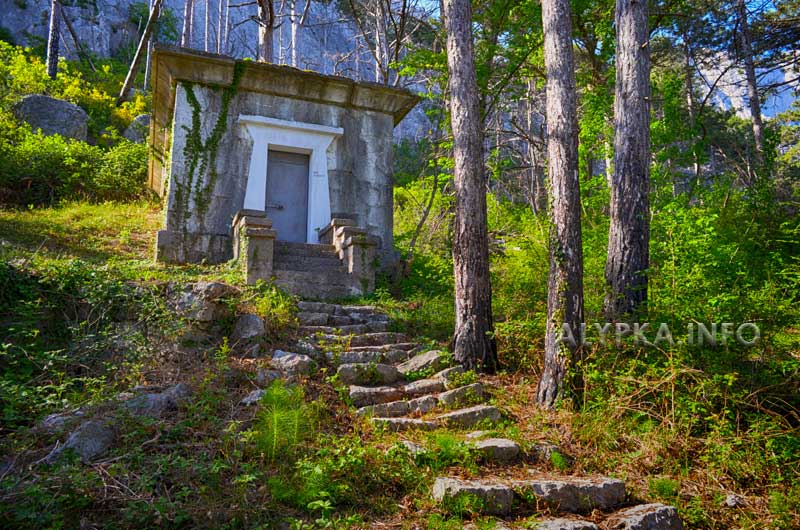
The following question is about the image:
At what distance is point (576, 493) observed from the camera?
432 cm

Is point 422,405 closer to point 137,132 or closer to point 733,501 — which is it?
point 733,501

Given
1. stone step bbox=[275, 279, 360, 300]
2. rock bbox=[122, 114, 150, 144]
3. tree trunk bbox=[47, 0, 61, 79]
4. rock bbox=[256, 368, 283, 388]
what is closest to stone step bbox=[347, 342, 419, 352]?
rock bbox=[256, 368, 283, 388]

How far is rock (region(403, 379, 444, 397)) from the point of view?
622 centimetres

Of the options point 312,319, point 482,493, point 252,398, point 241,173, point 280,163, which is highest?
point 280,163

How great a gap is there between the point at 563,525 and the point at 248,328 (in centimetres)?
424

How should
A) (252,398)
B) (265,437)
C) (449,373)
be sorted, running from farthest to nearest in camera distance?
(449,373) → (252,398) → (265,437)

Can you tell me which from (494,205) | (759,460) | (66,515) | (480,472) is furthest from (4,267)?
(494,205)

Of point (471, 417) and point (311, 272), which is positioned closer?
point (471, 417)

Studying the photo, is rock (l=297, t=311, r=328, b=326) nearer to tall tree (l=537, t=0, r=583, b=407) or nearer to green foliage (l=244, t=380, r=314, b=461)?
green foliage (l=244, t=380, r=314, b=461)

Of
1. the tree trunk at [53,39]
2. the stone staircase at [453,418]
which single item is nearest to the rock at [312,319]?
the stone staircase at [453,418]

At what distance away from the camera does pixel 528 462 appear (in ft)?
16.3

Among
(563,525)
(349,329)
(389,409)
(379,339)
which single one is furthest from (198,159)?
(563,525)

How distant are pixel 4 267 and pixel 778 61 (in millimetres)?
13848

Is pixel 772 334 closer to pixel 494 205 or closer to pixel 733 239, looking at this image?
pixel 733 239
